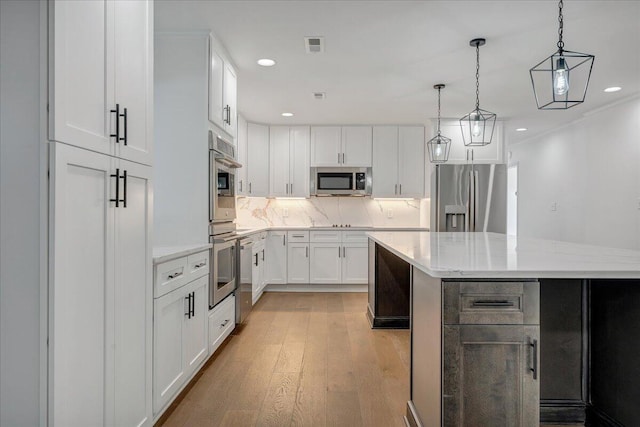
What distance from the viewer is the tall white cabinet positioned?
128 centimetres

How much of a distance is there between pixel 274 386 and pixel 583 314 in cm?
175

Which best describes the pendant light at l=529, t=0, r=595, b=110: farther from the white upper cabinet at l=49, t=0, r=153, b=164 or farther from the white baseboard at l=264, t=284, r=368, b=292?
the white baseboard at l=264, t=284, r=368, b=292

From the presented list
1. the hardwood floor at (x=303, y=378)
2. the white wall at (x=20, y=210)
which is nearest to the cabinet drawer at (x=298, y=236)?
the hardwood floor at (x=303, y=378)

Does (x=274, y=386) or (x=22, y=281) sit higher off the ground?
(x=22, y=281)

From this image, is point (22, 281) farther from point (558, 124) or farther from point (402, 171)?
point (558, 124)

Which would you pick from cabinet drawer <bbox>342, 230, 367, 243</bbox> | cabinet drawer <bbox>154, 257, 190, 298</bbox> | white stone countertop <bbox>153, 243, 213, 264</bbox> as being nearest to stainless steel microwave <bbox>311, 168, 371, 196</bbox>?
cabinet drawer <bbox>342, 230, 367, 243</bbox>

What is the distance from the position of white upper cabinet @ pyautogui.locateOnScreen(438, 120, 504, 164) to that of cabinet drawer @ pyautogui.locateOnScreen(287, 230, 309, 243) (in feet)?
7.35

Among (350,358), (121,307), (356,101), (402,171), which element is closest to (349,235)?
(402,171)

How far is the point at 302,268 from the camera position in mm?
5793

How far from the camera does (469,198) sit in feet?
18.5

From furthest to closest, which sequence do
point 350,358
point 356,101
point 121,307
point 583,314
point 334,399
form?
point 356,101
point 350,358
point 334,399
point 583,314
point 121,307

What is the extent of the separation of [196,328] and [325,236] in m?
3.29

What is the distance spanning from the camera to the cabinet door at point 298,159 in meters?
6.06

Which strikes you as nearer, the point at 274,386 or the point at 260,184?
the point at 274,386
